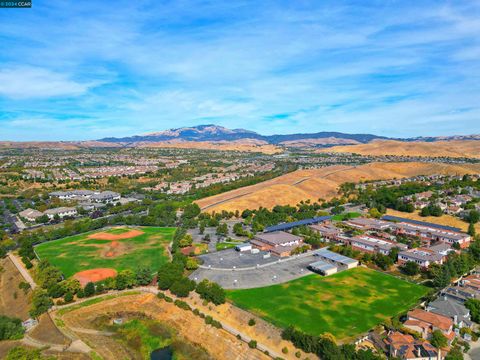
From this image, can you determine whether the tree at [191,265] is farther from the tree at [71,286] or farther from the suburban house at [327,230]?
the suburban house at [327,230]

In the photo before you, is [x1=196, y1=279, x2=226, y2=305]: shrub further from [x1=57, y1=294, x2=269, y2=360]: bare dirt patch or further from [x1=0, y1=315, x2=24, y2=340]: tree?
[x1=0, y1=315, x2=24, y2=340]: tree

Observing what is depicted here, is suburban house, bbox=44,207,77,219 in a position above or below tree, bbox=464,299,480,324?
above

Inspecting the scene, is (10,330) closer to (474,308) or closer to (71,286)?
(71,286)

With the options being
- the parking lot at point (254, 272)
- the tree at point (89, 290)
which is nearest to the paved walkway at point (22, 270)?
the tree at point (89, 290)

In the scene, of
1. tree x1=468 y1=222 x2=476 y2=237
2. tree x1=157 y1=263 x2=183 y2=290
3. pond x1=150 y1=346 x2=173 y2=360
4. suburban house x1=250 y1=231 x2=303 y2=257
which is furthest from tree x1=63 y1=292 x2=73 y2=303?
tree x1=468 y1=222 x2=476 y2=237

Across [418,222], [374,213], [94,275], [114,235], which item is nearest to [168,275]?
[94,275]

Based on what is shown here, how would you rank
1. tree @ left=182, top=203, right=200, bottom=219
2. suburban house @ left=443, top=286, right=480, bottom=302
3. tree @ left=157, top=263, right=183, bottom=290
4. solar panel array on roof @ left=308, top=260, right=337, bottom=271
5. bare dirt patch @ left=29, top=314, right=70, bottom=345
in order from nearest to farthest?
bare dirt patch @ left=29, top=314, right=70, bottom=345, suburban house @ left=443, top=286, right=480, bottom=302, tree @ left=157, top=263, right=183, bottom=290, solar panel array on roof @ left=308, top=260, right=337, bottom=271, tree @ left=182, top=203, right=200, bottom=219
